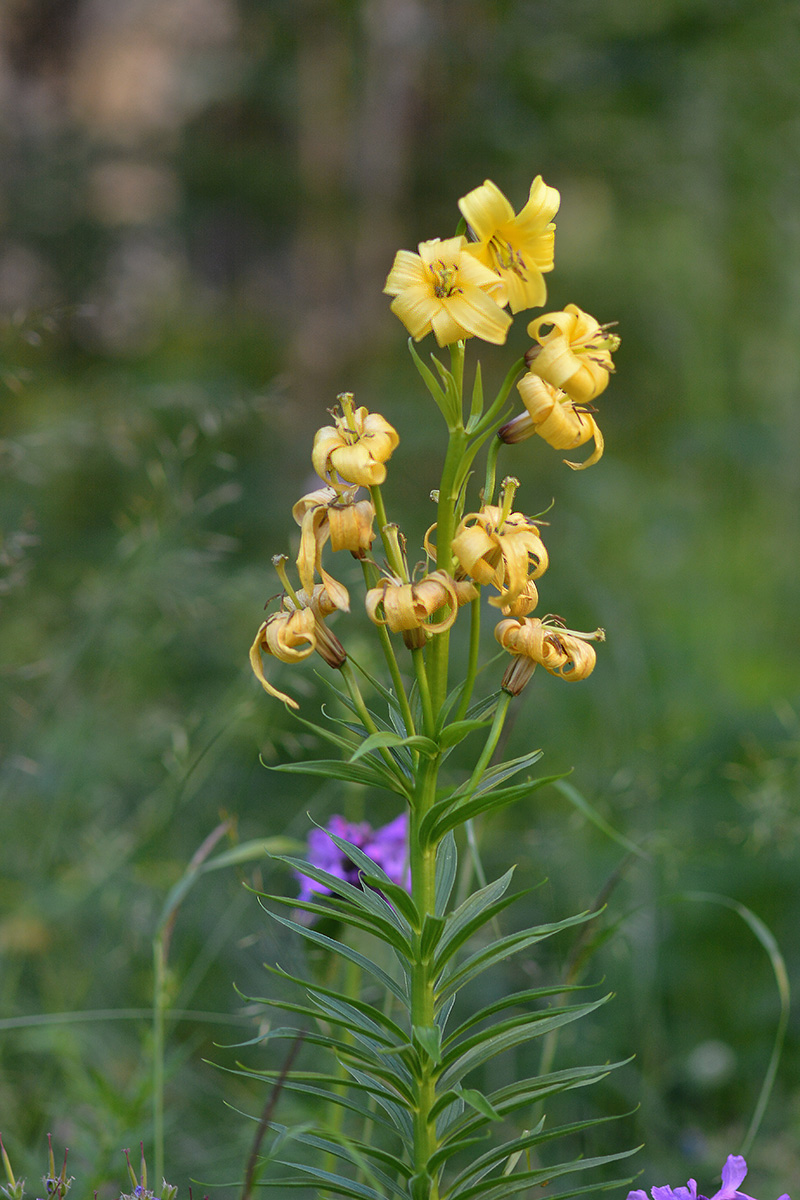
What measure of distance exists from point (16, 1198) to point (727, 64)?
15.1 feet

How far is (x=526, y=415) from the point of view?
902mm

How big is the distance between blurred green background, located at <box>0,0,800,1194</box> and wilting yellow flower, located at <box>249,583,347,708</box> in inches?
24.5

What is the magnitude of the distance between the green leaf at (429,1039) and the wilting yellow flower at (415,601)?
0.35 m

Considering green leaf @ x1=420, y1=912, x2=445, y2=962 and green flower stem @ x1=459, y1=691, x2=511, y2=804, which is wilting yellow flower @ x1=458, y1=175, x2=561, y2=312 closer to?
green flower stem @ x1=459, y1=691, x2=511, y2=804

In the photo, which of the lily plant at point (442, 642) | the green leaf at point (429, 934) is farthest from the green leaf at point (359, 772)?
the green leaf at point (429, 934)

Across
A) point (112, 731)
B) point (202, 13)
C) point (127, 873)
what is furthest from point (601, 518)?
point (202, 13)

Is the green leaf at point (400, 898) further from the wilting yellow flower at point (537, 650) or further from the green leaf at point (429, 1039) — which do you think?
the wilting yellow flower at point (537, 650)

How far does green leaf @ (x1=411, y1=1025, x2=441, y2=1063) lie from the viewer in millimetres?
826

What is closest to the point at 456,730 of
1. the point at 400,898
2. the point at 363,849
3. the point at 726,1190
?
the point at 400,898

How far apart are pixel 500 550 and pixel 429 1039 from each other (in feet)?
1.43

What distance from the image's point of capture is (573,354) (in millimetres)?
861

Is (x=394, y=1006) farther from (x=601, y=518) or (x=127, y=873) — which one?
(x=601, y=518)

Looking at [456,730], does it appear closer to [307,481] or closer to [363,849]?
[363,849]

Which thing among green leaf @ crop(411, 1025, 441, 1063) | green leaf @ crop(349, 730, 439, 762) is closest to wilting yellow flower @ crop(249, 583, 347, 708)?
green leaf @ crop(349, 730, 439, 762)
